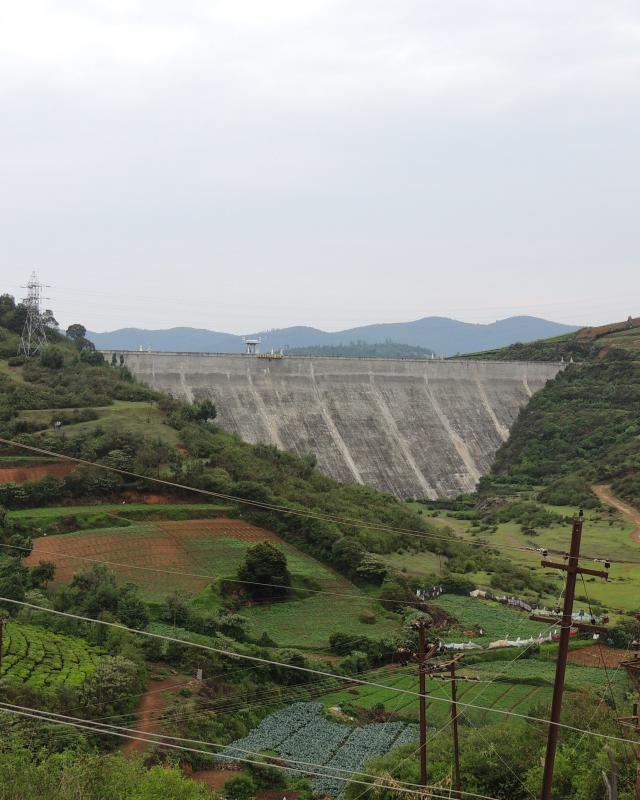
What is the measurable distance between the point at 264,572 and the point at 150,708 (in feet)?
37.5

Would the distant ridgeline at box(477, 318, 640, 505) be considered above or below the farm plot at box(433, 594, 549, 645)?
above

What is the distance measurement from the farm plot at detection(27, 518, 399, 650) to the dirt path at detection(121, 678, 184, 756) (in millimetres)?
5548

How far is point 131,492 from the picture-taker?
147 ft

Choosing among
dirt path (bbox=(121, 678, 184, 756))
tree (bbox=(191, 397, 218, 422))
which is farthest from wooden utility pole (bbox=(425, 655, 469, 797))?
tree (bbox=(191, 397, 218, 422))

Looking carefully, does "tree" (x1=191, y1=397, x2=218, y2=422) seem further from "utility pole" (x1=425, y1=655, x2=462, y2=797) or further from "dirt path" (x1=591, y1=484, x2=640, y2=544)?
"utility pole" (x1=425, y1=655, x2=462, y2=797)

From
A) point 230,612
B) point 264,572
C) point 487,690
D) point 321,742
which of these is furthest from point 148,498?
point 321,742

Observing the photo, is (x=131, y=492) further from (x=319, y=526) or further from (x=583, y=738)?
(x=583, y=738)

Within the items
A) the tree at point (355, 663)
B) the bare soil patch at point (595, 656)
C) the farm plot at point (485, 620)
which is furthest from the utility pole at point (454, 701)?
the farm plot at point (485, 620)

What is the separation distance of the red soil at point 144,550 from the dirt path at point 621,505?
23620mm

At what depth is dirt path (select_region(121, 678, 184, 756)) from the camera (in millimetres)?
24938

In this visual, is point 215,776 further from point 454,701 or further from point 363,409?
→ point 363,409

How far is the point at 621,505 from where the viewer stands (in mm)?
64188

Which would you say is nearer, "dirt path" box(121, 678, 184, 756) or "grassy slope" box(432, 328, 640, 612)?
"dirt path" box(121, 678, 184, 756)

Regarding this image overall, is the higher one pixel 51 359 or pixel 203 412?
pixel 51 359
